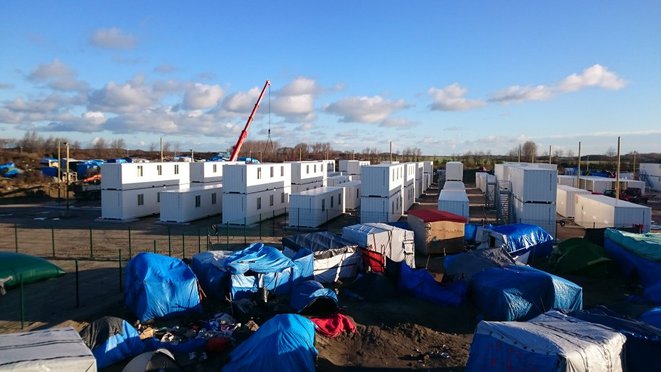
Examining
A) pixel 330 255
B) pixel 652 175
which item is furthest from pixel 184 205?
pixel 652 175

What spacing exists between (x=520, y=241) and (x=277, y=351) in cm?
1437

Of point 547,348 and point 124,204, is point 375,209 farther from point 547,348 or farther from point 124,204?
point 547,348

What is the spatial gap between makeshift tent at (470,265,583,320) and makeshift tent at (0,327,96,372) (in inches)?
411

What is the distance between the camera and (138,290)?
12.9 metres

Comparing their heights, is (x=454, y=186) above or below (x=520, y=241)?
above

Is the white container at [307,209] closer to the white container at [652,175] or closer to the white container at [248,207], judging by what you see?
the white container at [248,207]

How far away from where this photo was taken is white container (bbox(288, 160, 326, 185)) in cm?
3841

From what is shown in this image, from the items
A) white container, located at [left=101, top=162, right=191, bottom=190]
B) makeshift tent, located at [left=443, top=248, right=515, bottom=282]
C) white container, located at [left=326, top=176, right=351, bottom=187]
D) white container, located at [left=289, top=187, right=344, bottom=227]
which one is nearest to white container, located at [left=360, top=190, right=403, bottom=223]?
white container, located at [left=289, top=187, right=344, bottom=227]

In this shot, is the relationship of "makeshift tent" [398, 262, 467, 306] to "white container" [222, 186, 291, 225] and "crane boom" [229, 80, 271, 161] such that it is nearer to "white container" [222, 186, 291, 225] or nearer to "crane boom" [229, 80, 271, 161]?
"white container" [222, 186, 291, 225]

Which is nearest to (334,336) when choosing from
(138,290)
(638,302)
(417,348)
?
(417,348)

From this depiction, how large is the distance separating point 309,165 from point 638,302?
29.3 meters

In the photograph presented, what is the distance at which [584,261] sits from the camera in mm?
18062

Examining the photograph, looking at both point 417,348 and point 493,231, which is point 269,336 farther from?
point 493,231

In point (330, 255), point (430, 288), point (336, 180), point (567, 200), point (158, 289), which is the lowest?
point (430, 288)
